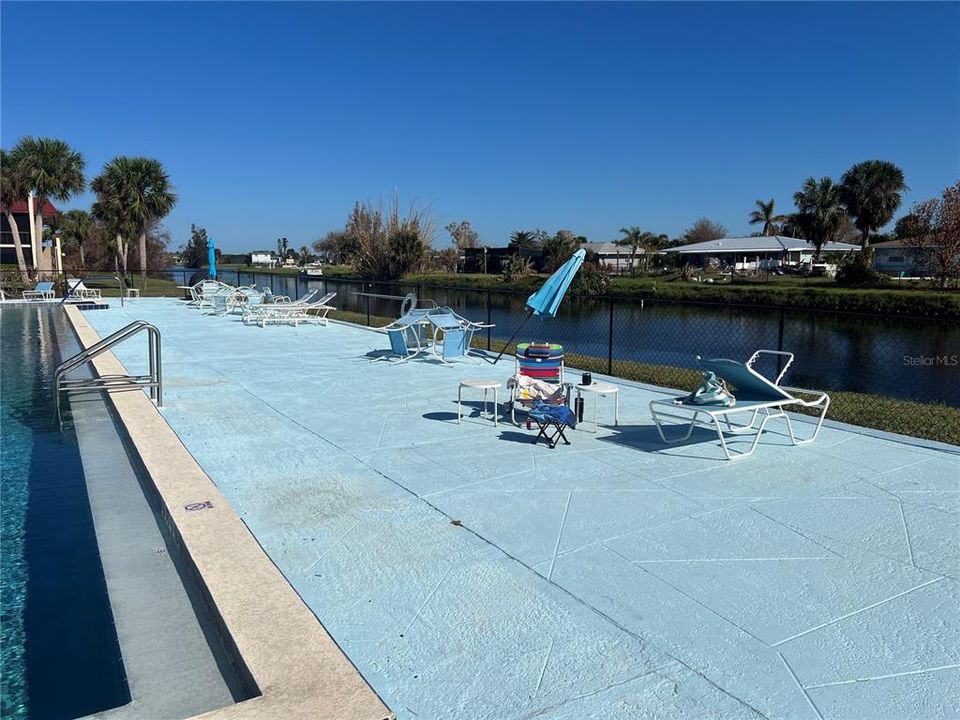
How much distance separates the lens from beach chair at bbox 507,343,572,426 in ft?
21.1

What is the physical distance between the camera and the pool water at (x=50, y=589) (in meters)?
2.75

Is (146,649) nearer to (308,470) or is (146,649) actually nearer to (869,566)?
(308,470)

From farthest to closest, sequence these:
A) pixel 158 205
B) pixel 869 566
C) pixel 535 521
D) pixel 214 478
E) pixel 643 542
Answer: pixel 158 205 < pixel 214 478 < pixel 535 521 < pixel 643 542 < pixel 869 566

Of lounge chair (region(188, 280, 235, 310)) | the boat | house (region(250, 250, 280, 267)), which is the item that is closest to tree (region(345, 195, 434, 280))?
the boat

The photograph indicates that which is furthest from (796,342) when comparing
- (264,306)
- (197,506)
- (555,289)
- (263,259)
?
(263,259)

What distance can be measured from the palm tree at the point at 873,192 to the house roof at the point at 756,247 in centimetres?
617

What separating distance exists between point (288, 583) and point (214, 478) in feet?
6.11

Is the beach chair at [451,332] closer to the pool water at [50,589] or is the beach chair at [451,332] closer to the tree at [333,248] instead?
the pool water at [50,589]

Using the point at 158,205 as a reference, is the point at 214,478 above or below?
below

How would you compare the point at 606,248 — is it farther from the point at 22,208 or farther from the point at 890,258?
the point at 22,208

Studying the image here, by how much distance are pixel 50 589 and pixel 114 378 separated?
527cm

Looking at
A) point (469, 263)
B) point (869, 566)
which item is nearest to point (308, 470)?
point (869, 566)

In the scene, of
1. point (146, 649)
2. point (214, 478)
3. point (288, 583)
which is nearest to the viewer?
point (146, 649)

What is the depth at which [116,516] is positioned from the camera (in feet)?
14.6
